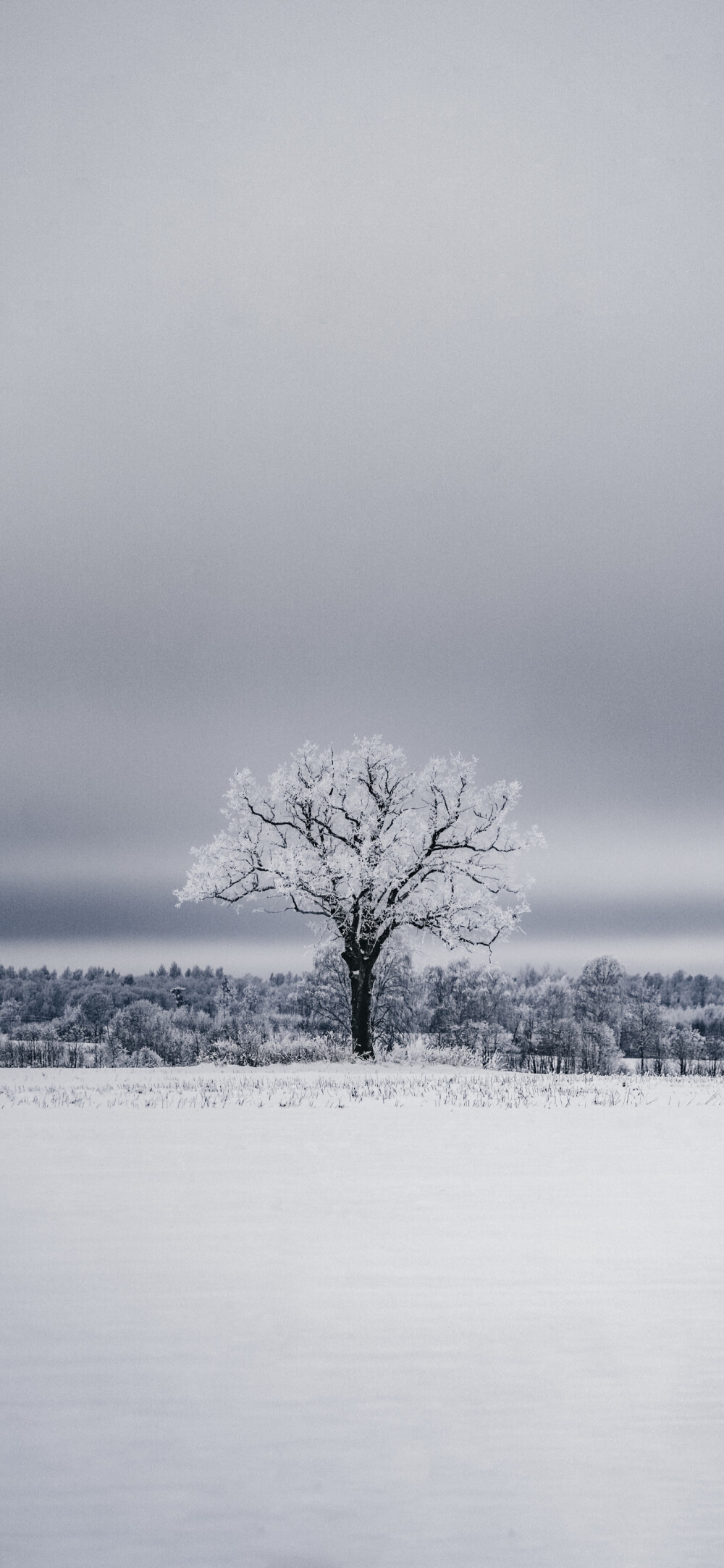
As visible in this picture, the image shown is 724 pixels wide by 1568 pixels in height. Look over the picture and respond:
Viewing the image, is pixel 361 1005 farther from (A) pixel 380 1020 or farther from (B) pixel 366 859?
(A) pixel 380 1020

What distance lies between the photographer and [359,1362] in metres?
6.50

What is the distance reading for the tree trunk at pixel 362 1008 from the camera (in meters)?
32.2

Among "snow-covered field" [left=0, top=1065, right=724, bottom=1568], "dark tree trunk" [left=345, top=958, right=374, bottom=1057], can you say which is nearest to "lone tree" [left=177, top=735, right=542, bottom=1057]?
"dark tree trunk" [left=345, top=958, right=374, bottom=1057]

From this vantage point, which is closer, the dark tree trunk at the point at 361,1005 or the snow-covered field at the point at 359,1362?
the snow-covered field at the point at 359,1362

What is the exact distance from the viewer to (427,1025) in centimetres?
7669

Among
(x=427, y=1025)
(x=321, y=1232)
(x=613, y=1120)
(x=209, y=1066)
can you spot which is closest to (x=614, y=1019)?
(x=427, y=1025)

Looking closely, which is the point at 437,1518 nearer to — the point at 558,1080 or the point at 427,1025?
the point at 558,1080

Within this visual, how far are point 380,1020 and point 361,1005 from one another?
964 inches

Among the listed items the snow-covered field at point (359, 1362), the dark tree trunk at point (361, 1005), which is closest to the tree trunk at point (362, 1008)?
the dark tree trunk at point (361, 1005)

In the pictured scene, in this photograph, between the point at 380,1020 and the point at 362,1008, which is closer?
the point at 362,1008

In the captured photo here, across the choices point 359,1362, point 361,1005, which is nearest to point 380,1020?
point 361,1005

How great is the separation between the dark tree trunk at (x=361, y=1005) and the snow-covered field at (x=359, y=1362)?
1887 cm

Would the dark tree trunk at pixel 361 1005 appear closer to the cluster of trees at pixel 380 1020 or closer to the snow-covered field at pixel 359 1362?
the cluster of trees at pixel 380 1020

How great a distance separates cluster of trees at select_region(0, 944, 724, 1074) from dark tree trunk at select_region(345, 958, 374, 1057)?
0.56 m
